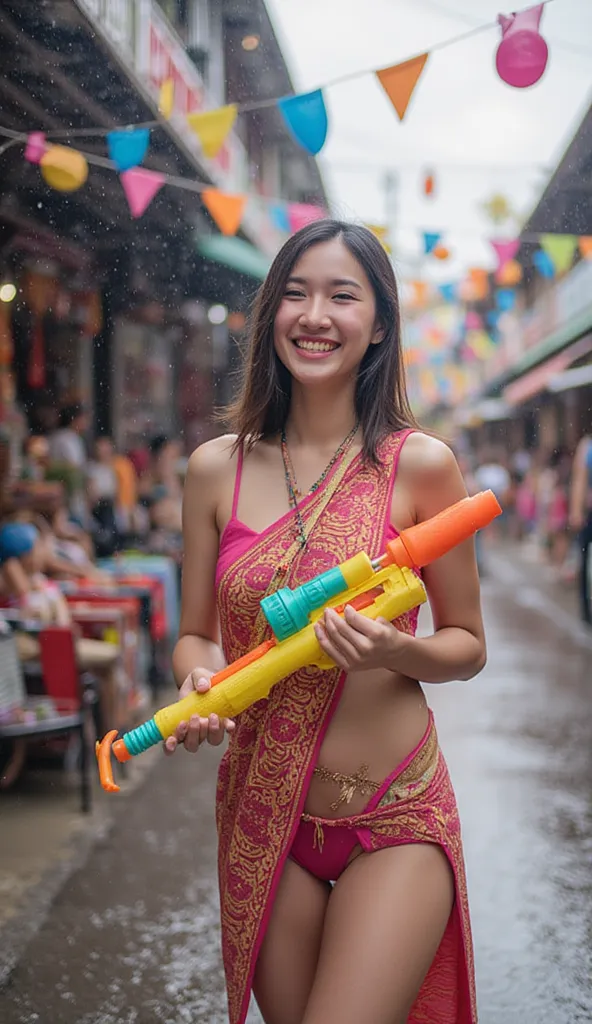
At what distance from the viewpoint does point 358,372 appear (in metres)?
2.10

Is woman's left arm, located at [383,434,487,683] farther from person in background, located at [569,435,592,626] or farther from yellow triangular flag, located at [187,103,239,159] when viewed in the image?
person in background, located at [569,435,592,626]

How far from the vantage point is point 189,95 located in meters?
4.57

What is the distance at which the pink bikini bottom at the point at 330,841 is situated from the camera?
1865 millimetres

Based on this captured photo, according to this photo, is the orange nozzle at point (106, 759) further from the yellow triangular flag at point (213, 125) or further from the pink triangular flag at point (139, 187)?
the yellow triangular flag at point (213, 125)

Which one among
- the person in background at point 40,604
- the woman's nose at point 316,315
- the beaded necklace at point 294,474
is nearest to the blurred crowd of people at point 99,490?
the person in background at point 40,604

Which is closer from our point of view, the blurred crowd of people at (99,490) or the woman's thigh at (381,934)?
the woman's thigh at (381,934)

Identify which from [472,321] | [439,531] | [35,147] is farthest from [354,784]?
[472,321]

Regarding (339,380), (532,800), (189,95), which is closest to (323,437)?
(339,380)

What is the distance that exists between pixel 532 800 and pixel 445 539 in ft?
11.5

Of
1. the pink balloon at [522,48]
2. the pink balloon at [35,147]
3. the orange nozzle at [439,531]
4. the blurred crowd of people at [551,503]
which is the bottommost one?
the blurred crowd of people at [551,503]

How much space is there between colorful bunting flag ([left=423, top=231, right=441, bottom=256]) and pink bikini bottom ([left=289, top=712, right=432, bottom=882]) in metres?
5.89

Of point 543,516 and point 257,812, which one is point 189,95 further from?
point 543,516

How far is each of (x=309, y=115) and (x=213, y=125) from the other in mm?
701

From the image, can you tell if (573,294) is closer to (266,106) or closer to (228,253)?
(228,253)
